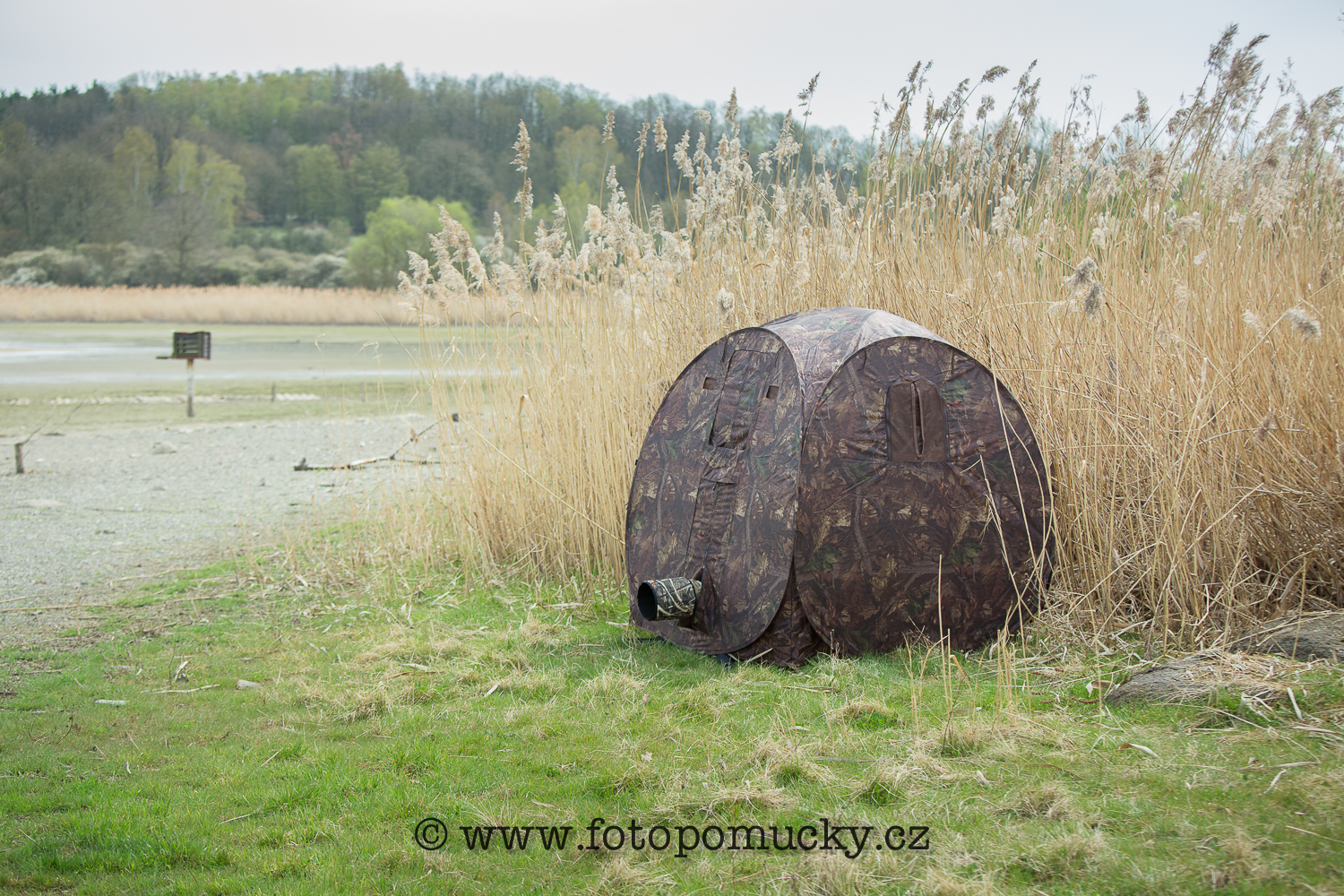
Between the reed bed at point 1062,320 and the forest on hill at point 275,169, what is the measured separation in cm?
4004

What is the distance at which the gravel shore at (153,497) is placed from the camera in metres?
5.74

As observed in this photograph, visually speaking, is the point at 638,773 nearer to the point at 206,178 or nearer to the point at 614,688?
the point at 614,688

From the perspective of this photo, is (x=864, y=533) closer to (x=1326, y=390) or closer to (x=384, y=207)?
(x=1326, y=390)

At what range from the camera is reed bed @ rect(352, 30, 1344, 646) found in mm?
3430

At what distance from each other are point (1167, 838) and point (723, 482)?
207cm

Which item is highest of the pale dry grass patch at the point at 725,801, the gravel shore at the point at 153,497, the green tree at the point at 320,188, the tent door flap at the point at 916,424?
the green tree at the point at 320,188

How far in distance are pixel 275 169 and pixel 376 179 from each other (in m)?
10.6

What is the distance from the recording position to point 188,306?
44281mm

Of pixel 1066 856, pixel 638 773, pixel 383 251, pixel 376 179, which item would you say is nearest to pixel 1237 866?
pixel 1066 856

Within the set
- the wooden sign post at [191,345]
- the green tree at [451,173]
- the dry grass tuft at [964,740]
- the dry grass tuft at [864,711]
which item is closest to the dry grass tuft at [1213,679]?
the dry grass tuft at [964,740]

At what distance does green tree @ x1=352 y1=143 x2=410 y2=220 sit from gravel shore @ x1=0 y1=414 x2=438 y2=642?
217ft

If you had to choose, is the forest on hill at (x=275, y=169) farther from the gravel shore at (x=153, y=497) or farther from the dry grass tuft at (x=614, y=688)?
the dry grass tuft at (x=614, y=688)

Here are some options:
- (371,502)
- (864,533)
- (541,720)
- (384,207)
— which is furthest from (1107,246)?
(384,207)

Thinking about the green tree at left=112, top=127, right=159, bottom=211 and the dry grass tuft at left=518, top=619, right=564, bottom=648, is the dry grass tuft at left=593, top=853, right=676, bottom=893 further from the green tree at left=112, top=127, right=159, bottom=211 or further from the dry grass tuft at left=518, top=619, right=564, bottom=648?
the green tree at left=112, top=127, right=159, bottom=211
